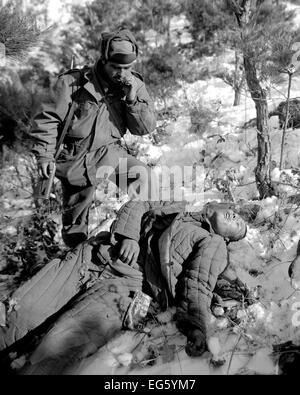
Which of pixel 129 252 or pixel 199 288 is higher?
pixel 129 252

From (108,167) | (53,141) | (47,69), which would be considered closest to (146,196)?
(108,167)

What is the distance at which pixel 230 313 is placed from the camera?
271cm

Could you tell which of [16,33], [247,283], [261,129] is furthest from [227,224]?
[16,33]

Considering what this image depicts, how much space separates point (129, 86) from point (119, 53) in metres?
0.22

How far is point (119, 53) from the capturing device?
265cm

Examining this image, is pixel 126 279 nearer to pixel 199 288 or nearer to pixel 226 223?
pixel 199 288

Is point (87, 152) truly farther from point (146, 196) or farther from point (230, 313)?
point (230, 313)

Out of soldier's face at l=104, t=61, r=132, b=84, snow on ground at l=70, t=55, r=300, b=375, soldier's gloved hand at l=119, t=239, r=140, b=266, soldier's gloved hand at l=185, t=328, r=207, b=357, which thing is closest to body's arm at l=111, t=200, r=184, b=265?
soldier's gloved hand at l=119, t=239, r=140, b=266

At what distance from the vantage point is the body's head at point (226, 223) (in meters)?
2.83

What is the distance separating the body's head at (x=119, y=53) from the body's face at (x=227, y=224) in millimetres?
1118

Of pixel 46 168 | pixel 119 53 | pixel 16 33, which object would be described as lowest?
pixel 46 168

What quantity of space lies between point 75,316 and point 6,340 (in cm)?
46

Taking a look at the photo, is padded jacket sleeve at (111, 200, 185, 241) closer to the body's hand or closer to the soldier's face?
the body's hand

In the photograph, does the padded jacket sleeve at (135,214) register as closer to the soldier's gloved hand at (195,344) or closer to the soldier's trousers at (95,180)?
the soldier's trousers at (95,180)
